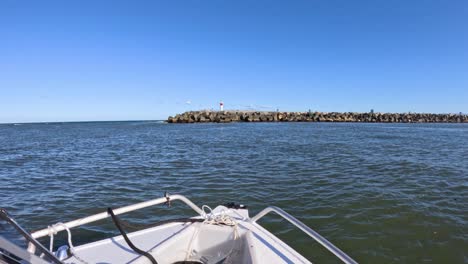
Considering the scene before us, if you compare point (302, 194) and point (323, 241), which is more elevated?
point (323, 241)

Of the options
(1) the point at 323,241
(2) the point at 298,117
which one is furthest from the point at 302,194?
(2) the point at 298,117

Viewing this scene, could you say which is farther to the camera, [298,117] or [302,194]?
[298,117]

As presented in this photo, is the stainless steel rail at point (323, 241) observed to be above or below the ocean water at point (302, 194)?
above

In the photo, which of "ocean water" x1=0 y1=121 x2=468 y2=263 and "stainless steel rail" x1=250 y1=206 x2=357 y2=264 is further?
"ocean water" x1=0 y1=121 x2=468 y2=263

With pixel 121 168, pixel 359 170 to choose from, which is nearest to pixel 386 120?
pixel 359 170

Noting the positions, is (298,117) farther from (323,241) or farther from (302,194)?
(323,241)

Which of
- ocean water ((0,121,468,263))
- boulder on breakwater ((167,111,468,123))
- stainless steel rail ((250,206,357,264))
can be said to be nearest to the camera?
stainless steel rail ((250,206,357,264))

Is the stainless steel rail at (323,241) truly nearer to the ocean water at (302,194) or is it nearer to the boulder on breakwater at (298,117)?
the ocean water at (302,194)

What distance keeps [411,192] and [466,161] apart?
24.8 ft

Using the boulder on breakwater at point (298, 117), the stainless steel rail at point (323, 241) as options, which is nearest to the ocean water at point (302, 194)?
the stainless steel rail at point (323, 241)

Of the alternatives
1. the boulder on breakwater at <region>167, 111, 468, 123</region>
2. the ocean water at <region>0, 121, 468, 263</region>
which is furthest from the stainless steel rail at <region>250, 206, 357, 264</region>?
the boulder on breakwater at <region>167, 111, 468, 123</region>

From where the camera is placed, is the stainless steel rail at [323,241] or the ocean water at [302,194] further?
the ocean water at [302,194]

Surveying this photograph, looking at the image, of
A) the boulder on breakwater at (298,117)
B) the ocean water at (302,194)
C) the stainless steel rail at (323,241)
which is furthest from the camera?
the boulder on breakwater at (298,117)

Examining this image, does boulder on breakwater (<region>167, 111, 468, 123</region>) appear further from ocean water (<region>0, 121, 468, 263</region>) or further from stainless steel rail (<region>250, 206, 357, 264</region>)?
stainless steel rail (<region>250, 206, 357, 264</region>)
